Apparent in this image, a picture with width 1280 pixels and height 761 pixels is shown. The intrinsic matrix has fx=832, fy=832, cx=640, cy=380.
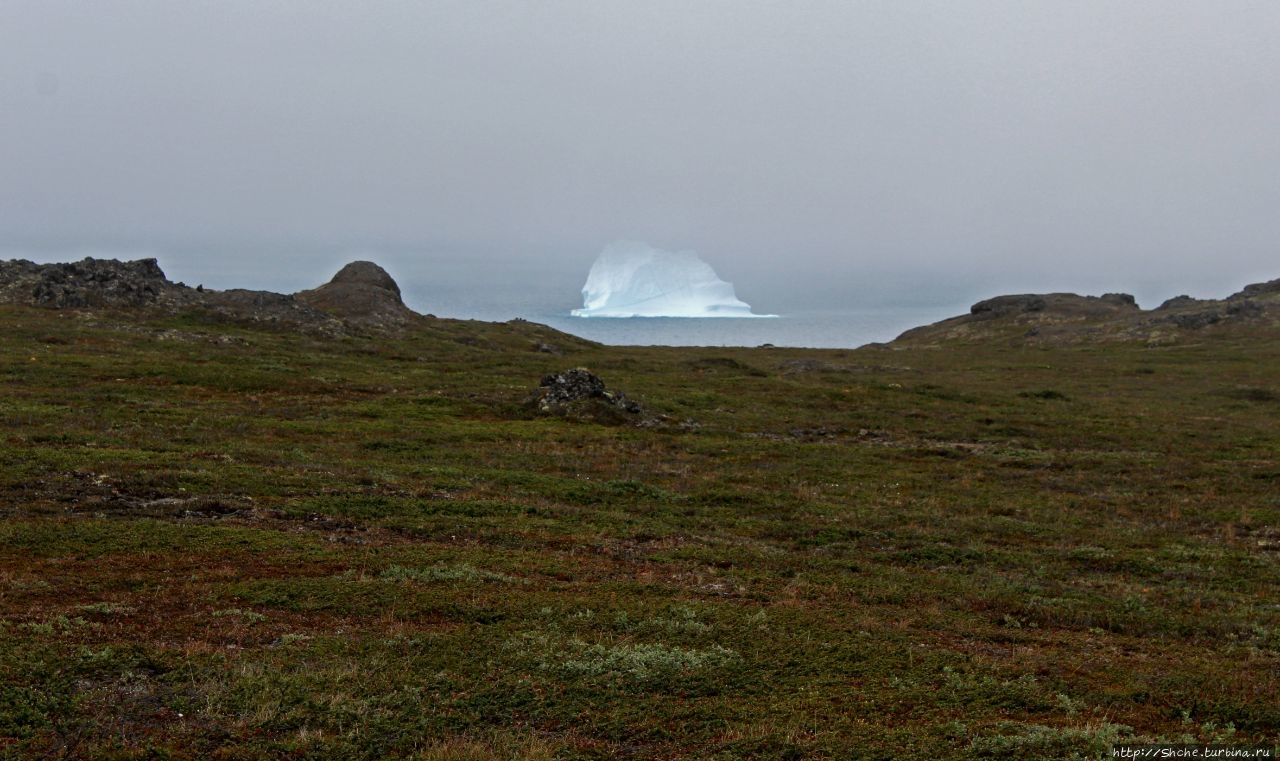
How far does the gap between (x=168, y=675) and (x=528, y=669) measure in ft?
16.6

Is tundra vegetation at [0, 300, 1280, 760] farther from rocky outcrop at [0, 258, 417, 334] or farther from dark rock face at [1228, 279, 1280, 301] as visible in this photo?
dark rock face at [1228, 279, 1280, 301]

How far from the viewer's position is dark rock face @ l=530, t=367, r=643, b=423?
4938cm

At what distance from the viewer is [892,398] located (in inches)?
2618

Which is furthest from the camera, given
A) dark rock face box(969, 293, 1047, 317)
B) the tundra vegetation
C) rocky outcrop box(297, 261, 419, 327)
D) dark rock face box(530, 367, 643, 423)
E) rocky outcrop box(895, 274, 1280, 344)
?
dark rock face box(969, 293, 1047, 317)

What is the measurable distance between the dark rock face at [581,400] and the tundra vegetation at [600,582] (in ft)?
1.51

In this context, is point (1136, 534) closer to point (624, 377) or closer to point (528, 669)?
point (528, 669)

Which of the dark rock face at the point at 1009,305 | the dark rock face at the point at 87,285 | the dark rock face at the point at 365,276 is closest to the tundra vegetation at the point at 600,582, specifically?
the dark rock face at the point at 87,285

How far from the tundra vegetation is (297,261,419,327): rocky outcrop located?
177 feet

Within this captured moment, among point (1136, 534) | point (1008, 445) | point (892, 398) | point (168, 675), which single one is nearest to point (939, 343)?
point (892, 398)

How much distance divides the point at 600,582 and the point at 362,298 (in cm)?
10209

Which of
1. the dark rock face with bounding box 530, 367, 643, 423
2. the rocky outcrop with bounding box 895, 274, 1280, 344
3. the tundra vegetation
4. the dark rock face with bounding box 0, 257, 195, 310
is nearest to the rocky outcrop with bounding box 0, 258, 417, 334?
the dark rock face with bounding box 0, 257, 195, 310

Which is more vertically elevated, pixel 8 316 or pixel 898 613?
pixel 8 316

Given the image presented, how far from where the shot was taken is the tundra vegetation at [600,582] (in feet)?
35.9

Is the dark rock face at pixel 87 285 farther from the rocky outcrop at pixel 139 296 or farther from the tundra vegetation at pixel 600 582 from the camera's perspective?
the tundra vegetation at pixel 600 582
